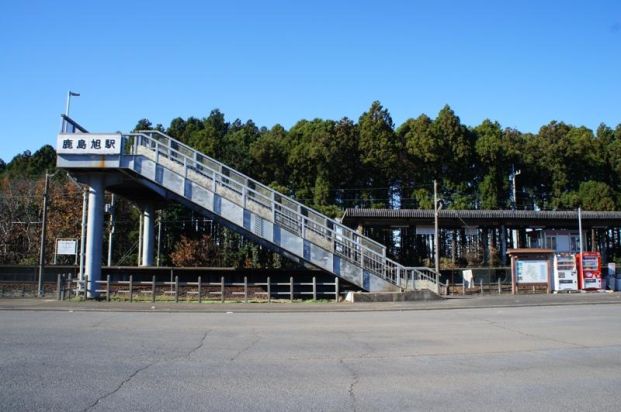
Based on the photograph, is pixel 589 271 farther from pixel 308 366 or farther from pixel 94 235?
pixel 308 366

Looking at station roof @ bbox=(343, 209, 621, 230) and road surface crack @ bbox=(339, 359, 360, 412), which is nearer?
road surface crack @ bbox=(339, 359, 360, 412)

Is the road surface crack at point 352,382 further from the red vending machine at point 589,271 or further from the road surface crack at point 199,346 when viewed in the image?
the red vending machine at point 589,271

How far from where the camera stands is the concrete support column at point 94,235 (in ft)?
84.7

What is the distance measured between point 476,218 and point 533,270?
11192 millimetres

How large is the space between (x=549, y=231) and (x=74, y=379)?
4042 centimetres

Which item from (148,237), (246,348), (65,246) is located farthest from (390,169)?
(246,348)

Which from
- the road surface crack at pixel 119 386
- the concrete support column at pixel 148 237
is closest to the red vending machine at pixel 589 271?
the concrete support column at pixel 148 237

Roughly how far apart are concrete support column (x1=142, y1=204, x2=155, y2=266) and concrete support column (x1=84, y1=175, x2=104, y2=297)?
6.72 metres

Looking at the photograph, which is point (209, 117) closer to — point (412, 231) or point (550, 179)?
point (412, 231)

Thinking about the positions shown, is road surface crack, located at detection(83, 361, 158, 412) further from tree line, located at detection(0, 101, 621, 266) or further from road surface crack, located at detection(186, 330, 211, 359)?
tree line, located at detection(0, 101, 621, 266)

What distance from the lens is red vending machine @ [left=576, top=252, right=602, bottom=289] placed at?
3162cm

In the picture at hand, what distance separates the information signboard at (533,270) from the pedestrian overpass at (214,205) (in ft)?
26.2

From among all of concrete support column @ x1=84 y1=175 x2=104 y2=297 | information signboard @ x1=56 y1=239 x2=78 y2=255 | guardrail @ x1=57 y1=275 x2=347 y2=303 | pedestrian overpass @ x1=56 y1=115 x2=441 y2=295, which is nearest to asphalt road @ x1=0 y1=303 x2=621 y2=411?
guardrail @ x1=57 y1=275 x2=347 y2=303

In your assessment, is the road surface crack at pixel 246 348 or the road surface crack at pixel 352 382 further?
the road surface crack at pixel 246 348
